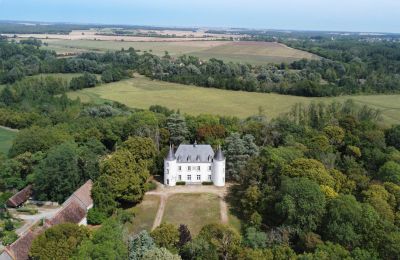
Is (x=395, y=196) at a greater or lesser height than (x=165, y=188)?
greater

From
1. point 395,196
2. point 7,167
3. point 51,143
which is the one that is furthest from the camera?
point 51,143

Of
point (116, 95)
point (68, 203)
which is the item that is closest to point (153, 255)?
point (68, 203)

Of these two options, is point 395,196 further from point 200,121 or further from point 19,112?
point 19,112

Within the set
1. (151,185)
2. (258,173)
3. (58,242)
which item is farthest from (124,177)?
(258,173)

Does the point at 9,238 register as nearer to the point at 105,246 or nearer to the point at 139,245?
the point at 105,246

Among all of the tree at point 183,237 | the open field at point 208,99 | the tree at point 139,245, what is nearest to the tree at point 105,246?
the tree at point 139,245

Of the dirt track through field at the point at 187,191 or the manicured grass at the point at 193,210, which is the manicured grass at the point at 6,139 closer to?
the dirt track through field at the point at 187,191

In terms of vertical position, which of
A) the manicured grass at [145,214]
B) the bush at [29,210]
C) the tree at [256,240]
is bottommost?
the manicured grass at [145,214]
